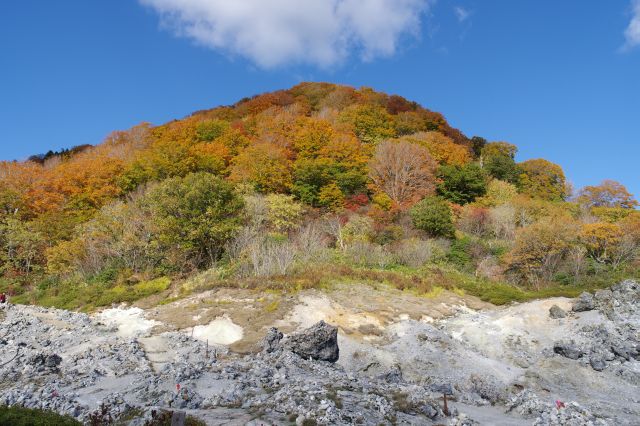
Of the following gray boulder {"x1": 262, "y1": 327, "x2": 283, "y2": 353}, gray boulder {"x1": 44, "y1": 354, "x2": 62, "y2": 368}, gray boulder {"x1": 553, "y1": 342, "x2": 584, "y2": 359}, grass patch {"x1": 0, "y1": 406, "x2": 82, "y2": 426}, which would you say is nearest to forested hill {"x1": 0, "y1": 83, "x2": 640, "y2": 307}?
gray boulder {"x1": 553, "y1": 342, "x2": 584, "y2": 359}

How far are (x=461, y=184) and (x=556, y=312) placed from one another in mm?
22831

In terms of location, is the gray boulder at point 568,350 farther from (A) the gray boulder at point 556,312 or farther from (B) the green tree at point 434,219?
(B) the green tree at point 434,219

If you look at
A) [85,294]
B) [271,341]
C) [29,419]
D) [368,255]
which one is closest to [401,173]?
[368,255]

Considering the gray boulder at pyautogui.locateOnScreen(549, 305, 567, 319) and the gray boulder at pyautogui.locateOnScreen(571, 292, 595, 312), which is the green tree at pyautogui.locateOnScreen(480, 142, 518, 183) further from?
the gray boulder at pyautogui.locateOnScreen(549, 305, 567, 319)

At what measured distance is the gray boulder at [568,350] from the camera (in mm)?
13242

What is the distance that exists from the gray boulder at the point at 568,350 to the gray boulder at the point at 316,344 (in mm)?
6875

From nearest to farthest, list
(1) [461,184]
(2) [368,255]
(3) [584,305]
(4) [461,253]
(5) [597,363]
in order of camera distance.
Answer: (5) [597,363]
(3) [584,305]
(2) [368,255]
(4) [461,253]
(1) [461,184]

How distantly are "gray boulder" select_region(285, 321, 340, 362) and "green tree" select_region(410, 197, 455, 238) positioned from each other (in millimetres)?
18097

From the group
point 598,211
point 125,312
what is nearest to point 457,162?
point 598,211

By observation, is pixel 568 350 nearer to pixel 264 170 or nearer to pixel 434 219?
pixel 434 219

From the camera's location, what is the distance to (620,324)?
1479 cm

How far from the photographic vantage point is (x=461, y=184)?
3809 centimetres

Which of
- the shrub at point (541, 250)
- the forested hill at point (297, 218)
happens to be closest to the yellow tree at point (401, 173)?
the forested hill at point (297, 218)

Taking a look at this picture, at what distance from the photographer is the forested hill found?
2286 cm
